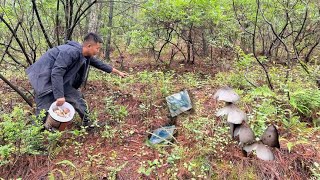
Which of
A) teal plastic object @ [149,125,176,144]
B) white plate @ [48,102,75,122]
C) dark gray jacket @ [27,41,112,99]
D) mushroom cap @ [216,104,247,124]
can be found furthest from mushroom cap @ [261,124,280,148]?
dark gray jacket @ [27,41,112,99]

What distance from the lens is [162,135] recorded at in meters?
4.00

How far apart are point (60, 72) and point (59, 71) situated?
20mm

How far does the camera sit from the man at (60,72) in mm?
3857

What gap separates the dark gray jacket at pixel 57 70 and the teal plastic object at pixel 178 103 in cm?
160

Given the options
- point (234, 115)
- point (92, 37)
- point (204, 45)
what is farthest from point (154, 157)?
point (204, 45)

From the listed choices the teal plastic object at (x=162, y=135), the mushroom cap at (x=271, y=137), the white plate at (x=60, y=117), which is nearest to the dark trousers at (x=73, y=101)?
the white plate at (x=60, y=117)

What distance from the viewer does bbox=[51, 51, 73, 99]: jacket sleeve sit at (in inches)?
151

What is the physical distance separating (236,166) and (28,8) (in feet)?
16.5

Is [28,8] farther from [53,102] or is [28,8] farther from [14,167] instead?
[14,167]

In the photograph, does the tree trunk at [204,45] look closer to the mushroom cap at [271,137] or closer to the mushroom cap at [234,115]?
the mushroom cap at [234,115]

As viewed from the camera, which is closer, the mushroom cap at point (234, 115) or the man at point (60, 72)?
the mushroom cap at point (234, 115)

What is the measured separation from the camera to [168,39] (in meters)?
8.62

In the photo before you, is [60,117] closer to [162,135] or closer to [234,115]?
[162,135]

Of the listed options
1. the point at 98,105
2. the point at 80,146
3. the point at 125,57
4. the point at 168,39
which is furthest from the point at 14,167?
the point at 125,57
